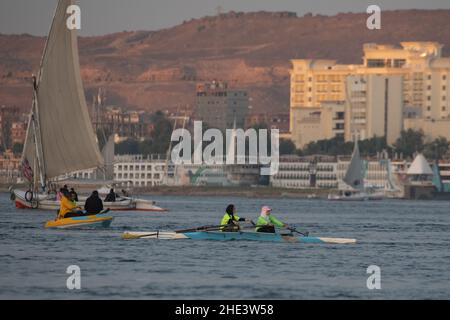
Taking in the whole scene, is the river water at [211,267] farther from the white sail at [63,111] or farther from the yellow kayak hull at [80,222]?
the white sail at [63,111]

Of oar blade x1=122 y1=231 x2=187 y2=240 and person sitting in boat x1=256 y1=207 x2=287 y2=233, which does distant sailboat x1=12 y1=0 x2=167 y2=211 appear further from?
person sitting in boat x1=256 y1=207 x2=287 y2=233

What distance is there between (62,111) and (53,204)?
20.1ft

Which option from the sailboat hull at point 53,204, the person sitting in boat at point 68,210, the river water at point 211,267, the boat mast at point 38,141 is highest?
the boat mast at point 38,141

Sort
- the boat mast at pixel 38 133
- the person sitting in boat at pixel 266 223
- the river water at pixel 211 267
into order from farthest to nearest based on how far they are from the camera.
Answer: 1. the boat mast at pixel 38 133
2. the person sitting in boat at pixel 266 223
3. the river water at pixel 211 267

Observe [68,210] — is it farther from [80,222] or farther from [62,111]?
[62,111]

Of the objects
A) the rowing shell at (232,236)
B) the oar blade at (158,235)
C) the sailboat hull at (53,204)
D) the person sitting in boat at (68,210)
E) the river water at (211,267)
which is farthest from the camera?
the sailboat hull at (53,204)

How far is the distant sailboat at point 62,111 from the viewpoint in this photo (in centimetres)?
9575

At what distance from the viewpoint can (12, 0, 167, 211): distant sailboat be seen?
314 feet

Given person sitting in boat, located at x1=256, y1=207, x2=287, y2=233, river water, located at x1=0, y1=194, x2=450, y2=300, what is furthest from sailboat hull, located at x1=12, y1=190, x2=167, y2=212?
person sitting in boat, located at x1=256, y1=207, x2=287, y2=233

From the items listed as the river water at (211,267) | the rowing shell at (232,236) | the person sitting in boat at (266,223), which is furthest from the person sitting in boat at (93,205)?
the person sitting in boat at (266,223)
